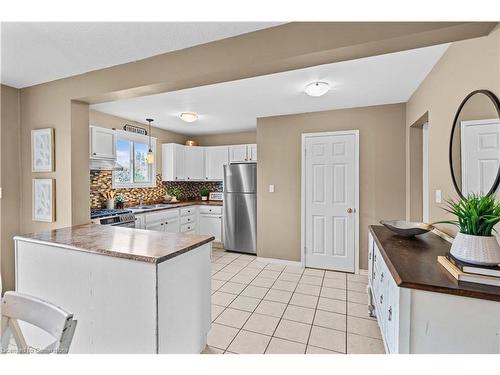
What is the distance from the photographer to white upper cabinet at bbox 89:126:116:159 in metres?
3.22

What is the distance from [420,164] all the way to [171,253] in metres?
3.07

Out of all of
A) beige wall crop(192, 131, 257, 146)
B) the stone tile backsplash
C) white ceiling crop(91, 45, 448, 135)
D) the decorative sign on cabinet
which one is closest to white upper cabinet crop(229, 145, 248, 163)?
the decorative sign on cabinet

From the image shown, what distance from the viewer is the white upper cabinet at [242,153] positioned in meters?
4.91

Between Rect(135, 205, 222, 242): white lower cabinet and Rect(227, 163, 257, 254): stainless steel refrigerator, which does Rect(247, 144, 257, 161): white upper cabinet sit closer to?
Rect(227, 163, 257, 254): stainless steel refrigerator

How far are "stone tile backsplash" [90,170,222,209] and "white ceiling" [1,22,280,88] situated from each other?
184 centimetres

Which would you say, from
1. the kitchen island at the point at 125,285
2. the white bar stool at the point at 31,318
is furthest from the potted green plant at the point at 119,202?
the white bar stool at the point at 31,318

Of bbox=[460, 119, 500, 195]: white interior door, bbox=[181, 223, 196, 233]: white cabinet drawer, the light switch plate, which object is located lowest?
bbox=[181, 223, 196, 233]: white cabinet drawer

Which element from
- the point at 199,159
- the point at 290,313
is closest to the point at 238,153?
the point at 199,159

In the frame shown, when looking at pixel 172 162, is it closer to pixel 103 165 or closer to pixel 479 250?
pixel 103 165

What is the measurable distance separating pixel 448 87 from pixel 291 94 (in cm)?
150

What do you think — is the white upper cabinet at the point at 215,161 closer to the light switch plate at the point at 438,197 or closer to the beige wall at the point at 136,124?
the beige wall at the point at 136,124
